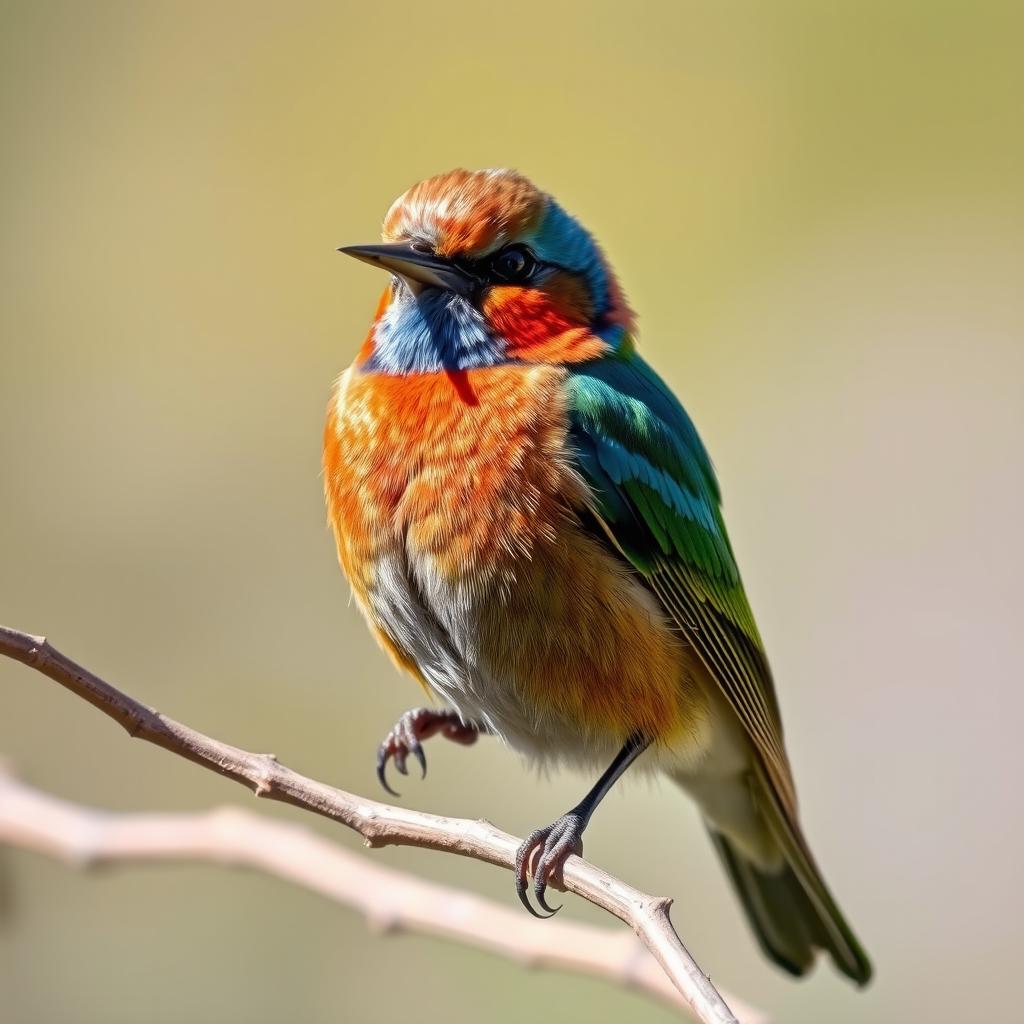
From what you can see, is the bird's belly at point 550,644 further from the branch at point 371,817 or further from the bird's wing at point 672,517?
the branch at point 371,817

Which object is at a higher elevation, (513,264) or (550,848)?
(513,264)

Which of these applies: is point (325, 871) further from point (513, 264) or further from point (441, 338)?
point (513, 264)

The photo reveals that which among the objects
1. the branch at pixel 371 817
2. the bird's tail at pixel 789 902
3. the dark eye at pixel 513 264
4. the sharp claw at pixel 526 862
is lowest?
the bird's tail at pixel 789 902

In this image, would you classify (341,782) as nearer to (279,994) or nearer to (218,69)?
(279,994)

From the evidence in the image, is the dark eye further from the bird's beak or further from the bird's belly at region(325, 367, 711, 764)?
the bird's belly at region(325, 367, 711, 764)

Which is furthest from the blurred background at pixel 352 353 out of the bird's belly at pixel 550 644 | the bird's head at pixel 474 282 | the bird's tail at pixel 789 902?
the bird's head at pixel 474 282

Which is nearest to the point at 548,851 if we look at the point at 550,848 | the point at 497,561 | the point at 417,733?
the point at 550,848

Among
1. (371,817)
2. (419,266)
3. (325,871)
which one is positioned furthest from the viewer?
(419,266)
